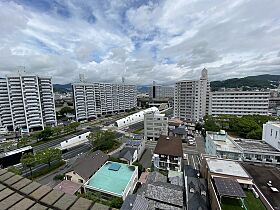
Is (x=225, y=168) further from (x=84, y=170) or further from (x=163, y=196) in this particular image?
(x=84, y=170)

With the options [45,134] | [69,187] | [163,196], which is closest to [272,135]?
[163,196]

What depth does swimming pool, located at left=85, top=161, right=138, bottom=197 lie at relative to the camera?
19.7 meters

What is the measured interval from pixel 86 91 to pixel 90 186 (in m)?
55.8

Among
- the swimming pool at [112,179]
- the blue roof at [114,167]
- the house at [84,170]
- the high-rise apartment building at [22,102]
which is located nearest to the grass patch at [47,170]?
the house at [84,170]

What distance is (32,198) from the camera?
11.7 feet

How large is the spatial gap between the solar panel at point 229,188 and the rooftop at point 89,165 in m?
16.4

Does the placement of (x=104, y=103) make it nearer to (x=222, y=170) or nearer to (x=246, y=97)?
(x=246, y=97)

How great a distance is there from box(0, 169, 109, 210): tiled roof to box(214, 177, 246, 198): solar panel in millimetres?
15689

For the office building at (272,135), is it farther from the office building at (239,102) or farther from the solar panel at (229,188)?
the office building at (239,102)

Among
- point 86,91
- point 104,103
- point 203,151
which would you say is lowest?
point 203,151

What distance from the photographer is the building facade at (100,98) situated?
68938mm

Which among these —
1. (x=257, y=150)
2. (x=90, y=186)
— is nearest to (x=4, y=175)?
(x=90, y=186)

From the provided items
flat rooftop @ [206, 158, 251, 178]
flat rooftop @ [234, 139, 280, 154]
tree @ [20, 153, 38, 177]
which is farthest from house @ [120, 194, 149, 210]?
flat rooftop @ [234, 139, 280, 154]

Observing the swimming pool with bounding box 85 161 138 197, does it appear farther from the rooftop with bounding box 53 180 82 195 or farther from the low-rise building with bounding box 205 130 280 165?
the low-rise building with bounding box 205 130 280 165
